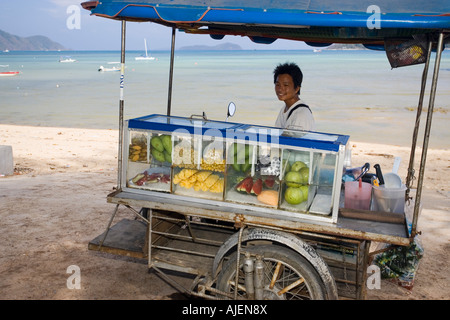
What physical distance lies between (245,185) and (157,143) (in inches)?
30.4

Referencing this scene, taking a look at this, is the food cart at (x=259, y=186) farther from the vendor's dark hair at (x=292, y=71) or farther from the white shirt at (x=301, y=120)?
the vendor's dark hair at (x=292, y=71)

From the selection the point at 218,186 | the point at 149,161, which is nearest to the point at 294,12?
the point at 218,186

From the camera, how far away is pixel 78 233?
17.1ft

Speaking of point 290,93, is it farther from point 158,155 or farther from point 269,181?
point 158,155

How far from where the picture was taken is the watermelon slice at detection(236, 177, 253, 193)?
3.22m

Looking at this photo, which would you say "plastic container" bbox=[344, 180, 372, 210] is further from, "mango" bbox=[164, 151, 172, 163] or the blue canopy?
"mango" bbox=[164, 151, 172, 163]

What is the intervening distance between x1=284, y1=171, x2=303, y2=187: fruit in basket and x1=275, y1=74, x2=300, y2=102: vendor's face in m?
1.28

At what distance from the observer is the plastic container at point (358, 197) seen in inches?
127

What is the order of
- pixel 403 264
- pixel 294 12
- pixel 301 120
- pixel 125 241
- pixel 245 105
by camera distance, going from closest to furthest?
pixel 294 12 → pixel 125 241 → pixel 301 120 → pixel 403 264 → pixel 245 105

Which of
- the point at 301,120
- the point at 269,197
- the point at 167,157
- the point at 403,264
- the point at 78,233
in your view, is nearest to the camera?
the point at 269,197

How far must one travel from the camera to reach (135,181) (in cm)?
349

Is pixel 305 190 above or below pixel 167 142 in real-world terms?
below
